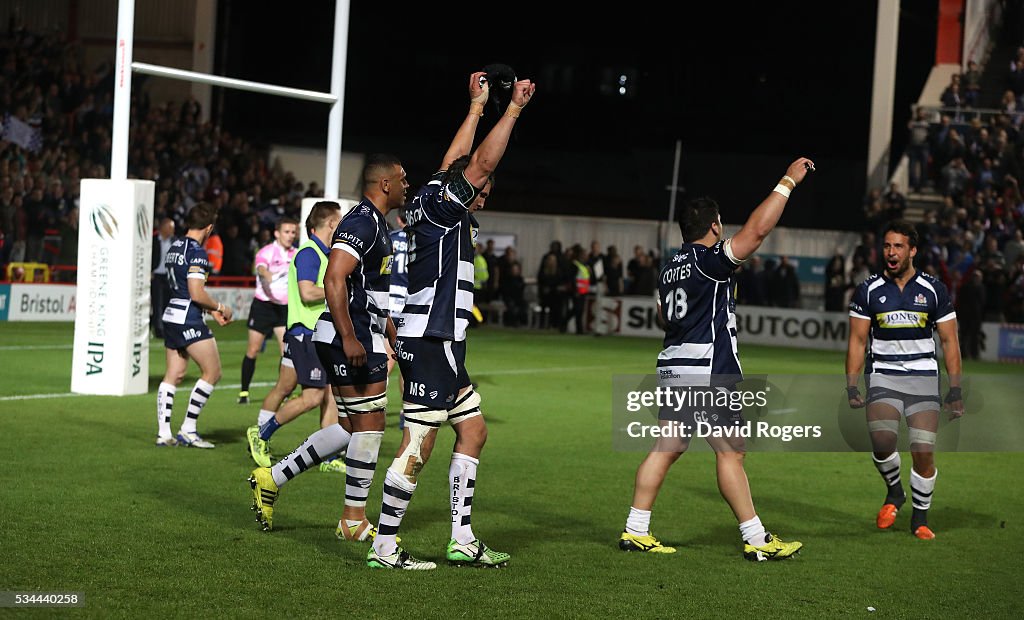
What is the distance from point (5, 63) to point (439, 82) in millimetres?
17113

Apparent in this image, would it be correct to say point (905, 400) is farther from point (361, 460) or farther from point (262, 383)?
point (262, 383)

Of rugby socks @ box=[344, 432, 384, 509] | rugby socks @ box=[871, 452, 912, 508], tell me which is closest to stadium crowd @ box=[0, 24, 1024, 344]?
rugby socks @ box=[871, 452, 912, 508]

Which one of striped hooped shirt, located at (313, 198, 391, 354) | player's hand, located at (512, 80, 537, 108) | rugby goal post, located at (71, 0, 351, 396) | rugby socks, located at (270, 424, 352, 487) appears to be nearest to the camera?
player's hand, located at (512, 80, 537, 108)

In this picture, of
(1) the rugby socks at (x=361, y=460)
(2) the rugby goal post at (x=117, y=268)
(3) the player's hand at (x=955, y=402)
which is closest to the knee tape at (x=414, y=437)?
(1) the rugby socks at (x=361, y=460)

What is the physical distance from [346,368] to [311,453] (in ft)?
2.27

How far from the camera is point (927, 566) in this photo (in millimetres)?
7375

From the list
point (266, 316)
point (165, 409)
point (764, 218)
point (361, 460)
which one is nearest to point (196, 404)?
point (165, 409)

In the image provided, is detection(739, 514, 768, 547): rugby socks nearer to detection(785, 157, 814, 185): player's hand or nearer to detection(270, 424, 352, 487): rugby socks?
detection(785, 157, 814, 185): player's hand

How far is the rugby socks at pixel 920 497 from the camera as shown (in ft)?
27.3

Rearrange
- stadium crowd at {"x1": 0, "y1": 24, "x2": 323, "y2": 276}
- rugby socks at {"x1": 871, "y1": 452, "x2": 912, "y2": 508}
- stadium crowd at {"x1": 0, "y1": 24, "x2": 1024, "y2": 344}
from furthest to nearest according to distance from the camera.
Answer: stadium crowd at {"x1": 0, "y1": 24, "x2": 1024, "y2": 344} < stadium crowd at {"x1": 0, "y1": 24, "x2": 323, "y2": 276} < rugby socks at {"x1": 871, "y1": 452, "x2": 912, "y2": 508}

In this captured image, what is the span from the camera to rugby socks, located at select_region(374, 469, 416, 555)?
6.59 m

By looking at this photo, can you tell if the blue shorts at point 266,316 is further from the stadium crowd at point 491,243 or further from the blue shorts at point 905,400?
the stadium crowd at point 491,243

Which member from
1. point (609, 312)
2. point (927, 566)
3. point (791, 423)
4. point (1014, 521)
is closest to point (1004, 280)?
point (609, 312)

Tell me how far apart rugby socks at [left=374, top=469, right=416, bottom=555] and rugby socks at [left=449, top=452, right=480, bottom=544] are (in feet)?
0.95
